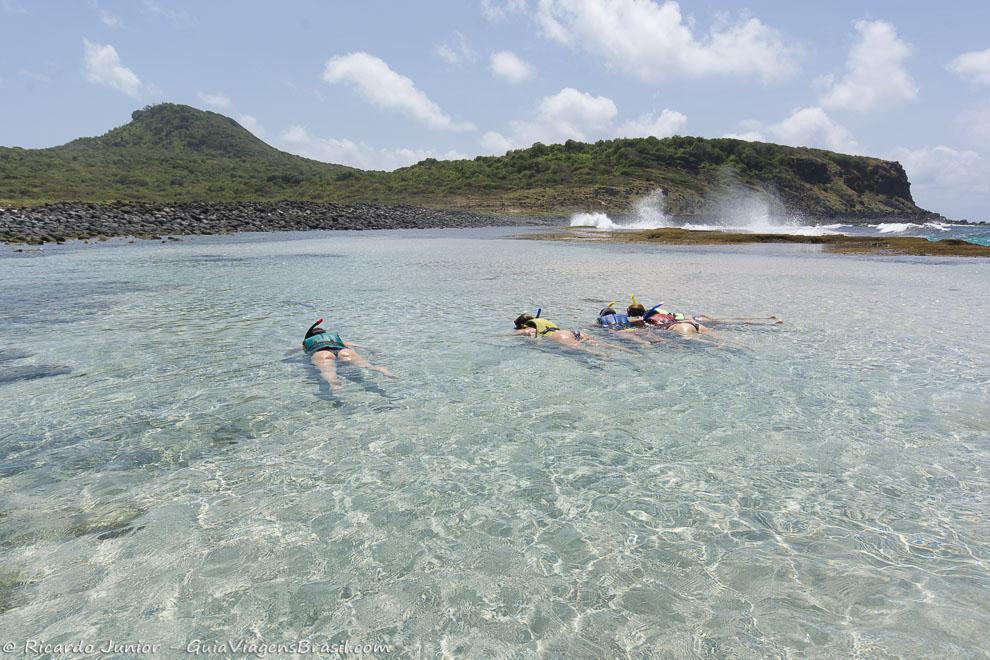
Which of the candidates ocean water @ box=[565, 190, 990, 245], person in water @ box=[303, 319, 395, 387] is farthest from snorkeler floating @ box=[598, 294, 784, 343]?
ocean water @ box=[565, 190, 990, 245]

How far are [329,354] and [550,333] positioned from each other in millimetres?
4800

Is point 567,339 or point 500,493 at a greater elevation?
point 567,339

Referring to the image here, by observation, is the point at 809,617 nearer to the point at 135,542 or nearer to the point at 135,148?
the point at 135,542

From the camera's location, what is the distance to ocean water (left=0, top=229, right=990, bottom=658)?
13.2ft

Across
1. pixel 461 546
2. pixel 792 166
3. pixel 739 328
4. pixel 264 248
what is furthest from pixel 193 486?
pixel 792 166

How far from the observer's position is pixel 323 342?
1057 centimetres

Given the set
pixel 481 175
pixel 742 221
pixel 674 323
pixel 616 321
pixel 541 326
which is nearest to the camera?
pixel 541 326

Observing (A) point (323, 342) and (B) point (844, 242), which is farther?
(B) point (844, 242)

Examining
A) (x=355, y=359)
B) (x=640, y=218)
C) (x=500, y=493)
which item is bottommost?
(x=500, y=493)

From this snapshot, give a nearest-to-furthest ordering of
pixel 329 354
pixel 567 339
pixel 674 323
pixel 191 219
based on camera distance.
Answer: pixel 329 354, pixel 567 339, pixel 674 323, pixel 191 219

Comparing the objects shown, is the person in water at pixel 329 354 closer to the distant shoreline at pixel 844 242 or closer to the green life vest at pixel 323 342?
the green life vest at pixel 323 342

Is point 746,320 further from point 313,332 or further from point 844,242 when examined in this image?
point 844,242

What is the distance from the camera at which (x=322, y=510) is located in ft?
18.1

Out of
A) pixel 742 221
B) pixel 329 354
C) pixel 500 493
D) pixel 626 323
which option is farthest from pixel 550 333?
pixel 742 221
